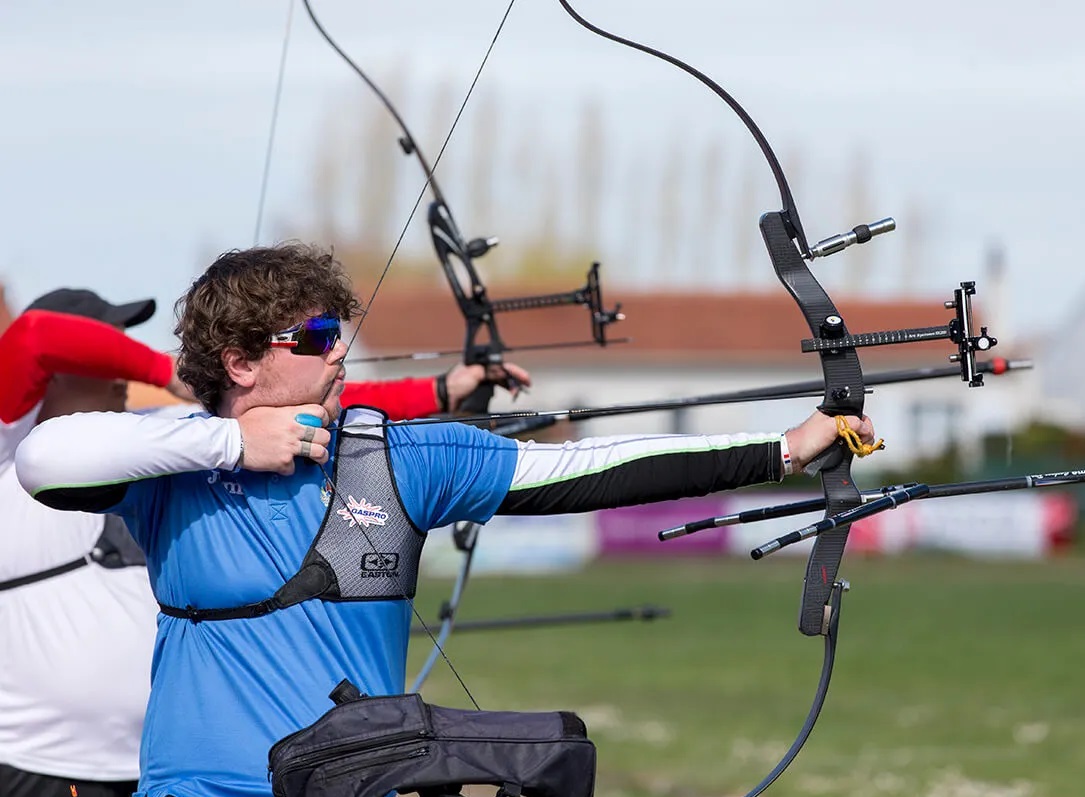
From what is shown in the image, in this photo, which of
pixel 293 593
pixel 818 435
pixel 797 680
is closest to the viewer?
pixel 293 593

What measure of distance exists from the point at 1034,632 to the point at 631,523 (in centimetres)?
1077

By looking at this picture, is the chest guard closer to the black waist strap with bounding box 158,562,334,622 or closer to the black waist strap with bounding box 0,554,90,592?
the black waist strap with bounding box 158,562,334,622

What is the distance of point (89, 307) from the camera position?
4555 millimetres

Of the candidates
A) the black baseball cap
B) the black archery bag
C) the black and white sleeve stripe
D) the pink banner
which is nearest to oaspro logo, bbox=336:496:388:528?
the black and white sleeve stripe

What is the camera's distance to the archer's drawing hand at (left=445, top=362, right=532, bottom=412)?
4.91 m

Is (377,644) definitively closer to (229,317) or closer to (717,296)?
(229,317)

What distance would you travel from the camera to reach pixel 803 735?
3020mm

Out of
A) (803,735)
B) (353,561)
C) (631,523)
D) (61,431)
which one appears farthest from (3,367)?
(631,523)

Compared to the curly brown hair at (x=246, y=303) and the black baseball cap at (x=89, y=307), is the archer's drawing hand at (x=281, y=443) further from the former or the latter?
the black baseball cap at (x=89, y=307)

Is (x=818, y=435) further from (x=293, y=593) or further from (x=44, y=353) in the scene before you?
(x=44, y=353)

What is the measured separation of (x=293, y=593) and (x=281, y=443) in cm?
26

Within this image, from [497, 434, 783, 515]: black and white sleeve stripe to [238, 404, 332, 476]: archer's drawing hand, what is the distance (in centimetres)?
39

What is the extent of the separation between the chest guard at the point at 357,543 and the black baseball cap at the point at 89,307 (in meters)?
1.84

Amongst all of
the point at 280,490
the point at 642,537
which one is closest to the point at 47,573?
the point at 280,490
